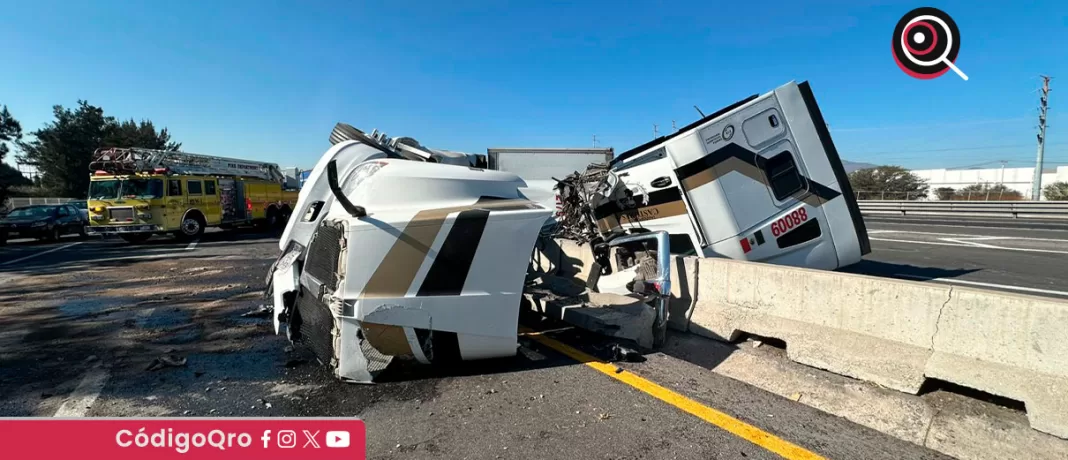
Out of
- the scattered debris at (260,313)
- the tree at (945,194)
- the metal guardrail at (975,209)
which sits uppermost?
the tree at (945,194)

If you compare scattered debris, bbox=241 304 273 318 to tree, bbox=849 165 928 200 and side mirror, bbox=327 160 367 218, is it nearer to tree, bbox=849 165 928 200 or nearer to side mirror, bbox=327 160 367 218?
side mirror, bbox=327 160 367 218

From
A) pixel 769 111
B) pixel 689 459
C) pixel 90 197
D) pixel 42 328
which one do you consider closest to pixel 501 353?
pixel 689 459

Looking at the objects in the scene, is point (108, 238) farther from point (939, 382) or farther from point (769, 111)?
point (939, 382)

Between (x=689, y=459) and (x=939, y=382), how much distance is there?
72.5 inches

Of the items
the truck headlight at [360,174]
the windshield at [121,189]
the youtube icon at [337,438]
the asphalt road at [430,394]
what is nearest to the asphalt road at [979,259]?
the asphalt road at [430,394]

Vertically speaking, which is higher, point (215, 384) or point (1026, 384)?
point (1026, 384)

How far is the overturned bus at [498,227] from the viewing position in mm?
3287

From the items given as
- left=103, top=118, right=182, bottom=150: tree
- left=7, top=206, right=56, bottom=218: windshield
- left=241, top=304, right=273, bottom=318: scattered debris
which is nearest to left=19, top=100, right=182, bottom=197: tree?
left=103, top=118, right=182, bottom=150: tree

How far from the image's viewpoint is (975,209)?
24.5 meters

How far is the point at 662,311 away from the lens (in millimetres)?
4211

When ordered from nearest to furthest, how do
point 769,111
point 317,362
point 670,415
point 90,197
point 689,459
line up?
point 689,459
point 670,415
point 317,362
point 769,111
point 90,197

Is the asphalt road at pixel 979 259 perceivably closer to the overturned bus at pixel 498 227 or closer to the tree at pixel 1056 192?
the overturned bus at pixel 498 227

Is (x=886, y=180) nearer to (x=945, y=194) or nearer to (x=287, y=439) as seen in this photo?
(x=945, y=194)

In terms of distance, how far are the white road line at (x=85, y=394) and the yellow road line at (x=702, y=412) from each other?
3.31m
